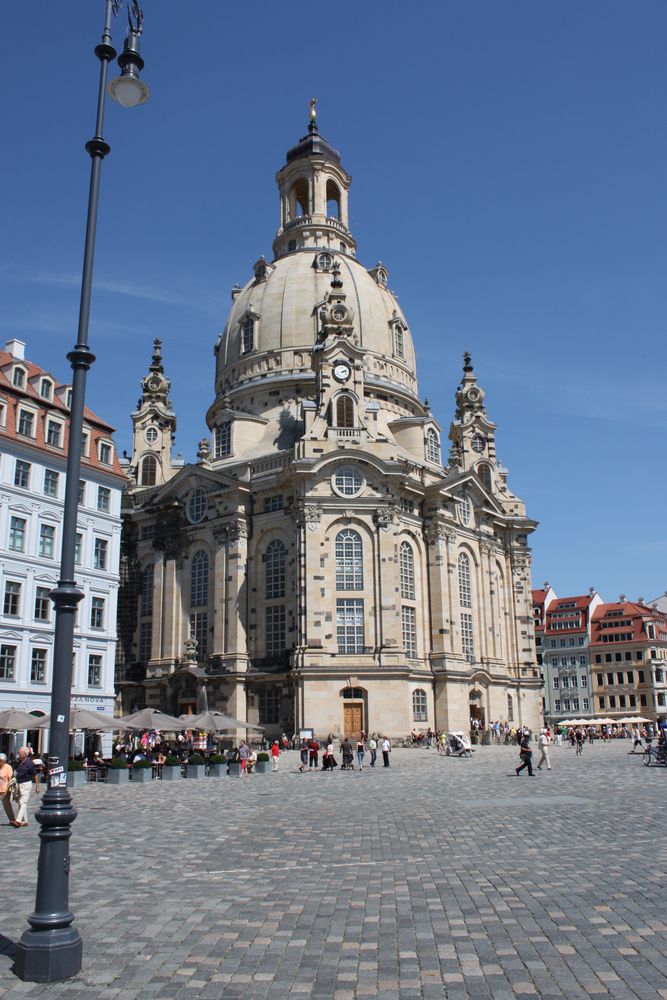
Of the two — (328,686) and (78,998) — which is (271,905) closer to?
(78,998)

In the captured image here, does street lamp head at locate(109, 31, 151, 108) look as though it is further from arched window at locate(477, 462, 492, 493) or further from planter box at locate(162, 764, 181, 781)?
arched window at locate(477, 462, 492, 493)

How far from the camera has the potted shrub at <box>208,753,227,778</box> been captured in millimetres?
39688

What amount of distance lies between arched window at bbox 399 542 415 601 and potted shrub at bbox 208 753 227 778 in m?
25.7

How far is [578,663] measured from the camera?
11144 centimetres

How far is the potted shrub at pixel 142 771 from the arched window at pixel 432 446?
Answer: 4320 centimetres

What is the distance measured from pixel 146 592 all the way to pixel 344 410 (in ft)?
73.2

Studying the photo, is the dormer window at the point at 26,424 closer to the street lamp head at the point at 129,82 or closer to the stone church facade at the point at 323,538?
the stone church facade at the point at 323,538

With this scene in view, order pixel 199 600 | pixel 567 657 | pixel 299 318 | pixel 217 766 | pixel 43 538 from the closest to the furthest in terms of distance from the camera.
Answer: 1. pixel 217 766
2. pixel 43 538
3. pixel 199 600
4. pixel 299 318
5. pixel 567 657

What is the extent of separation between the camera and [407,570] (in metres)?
64.6

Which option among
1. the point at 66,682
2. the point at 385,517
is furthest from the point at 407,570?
the point at 66,682

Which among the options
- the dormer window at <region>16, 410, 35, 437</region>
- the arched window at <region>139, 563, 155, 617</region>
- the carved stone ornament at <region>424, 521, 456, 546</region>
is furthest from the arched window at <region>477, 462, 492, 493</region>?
the dormer window at <region>16, 410, 35, 437</region>

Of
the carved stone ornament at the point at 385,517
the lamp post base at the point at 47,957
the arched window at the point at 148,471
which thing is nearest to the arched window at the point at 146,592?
the arched window at the point at 148,471

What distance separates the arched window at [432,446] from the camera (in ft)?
249

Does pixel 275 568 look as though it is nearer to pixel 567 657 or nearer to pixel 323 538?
pixel 323 538
